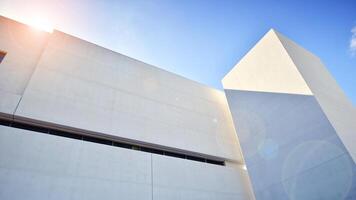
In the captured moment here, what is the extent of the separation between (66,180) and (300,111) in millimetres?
8382

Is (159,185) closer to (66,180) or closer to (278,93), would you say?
(66,180)

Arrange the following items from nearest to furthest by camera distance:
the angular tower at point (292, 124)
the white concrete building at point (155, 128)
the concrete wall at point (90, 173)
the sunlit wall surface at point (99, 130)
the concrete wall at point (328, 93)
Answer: the concrete wall at point (90, 173), the sunlit wall surface at point (99, 130), the white concrete building at point (155, 128), the angular tower at point (292, 124), the concrete wall at point (328, 93)

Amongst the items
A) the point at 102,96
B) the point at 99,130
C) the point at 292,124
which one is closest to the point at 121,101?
the point at 102,96

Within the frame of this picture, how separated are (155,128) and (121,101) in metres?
1.89

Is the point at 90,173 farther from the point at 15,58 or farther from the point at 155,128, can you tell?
the point at 15,58

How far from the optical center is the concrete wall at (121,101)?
7.66 metres

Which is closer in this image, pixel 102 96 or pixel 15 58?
pixel 15 58

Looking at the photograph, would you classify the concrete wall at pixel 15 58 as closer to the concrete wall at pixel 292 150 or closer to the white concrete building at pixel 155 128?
the white concrete building at pixel 155 128

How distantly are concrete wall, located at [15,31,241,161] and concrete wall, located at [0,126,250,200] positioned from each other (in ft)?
2.53

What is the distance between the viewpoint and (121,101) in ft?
30.3

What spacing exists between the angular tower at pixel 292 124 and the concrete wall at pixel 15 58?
9279 millimetres

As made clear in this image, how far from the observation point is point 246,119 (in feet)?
34.1

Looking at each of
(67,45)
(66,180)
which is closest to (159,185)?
(66,180)

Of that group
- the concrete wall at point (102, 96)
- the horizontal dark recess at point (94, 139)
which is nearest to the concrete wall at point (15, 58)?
the concrete wall at point (102, 96)
